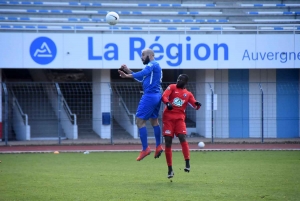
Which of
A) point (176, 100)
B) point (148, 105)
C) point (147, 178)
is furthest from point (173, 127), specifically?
point (147, 178)

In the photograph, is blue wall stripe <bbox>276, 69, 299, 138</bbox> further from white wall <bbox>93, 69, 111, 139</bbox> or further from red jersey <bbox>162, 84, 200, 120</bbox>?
red jersey <bbox>162, 84, 200, 120</bbox>

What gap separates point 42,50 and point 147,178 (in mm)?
12850

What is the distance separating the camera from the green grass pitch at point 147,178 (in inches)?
369

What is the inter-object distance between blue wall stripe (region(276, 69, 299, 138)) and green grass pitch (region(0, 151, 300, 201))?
8.42 m

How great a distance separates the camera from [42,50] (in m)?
23.5

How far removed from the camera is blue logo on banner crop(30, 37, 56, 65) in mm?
23453

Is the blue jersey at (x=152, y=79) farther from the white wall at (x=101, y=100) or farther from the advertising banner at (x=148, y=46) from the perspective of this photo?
the white wall at (x=101, y=100)

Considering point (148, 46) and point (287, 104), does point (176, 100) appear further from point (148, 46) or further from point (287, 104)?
point (287, 104)

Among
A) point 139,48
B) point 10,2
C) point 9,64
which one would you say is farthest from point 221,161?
point 10,2

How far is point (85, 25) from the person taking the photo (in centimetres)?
2481

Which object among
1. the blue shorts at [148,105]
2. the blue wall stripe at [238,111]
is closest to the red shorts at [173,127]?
the blue shorts at [148,105]

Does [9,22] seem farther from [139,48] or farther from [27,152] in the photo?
[27,152]

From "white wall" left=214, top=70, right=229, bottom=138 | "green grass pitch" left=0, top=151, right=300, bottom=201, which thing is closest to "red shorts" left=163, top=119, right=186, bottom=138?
"green grass pitch" left=0, top=151, right=300, bottom=201

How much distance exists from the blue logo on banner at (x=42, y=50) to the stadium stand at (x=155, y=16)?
2.07 feet
